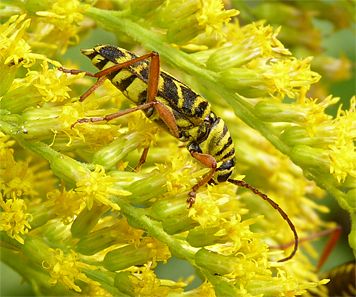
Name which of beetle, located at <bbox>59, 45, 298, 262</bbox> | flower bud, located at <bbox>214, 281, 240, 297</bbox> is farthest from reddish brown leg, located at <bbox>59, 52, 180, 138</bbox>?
flower bud, located at <bbox>214, 281, 240, 297</bbox>

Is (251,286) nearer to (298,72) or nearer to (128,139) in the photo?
(128,139)

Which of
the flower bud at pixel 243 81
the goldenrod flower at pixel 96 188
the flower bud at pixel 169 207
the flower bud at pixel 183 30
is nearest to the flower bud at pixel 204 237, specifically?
the flower bud at pixel 169 207

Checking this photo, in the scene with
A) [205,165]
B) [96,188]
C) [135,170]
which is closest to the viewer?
[96,188]

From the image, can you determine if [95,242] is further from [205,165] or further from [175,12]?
[175,12]

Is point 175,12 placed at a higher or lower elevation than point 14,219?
higher

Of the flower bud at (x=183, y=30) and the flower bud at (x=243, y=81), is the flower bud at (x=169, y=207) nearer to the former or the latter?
the flower bud at (x=243, y=81)

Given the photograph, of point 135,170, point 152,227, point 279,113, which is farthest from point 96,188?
point 279,113

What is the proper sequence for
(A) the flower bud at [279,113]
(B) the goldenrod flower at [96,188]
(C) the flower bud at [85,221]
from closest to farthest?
(B) the goldenrod flower at [96,188] → (C) the flower bud at [85,221] → (A) the flower bud at [279,113]
